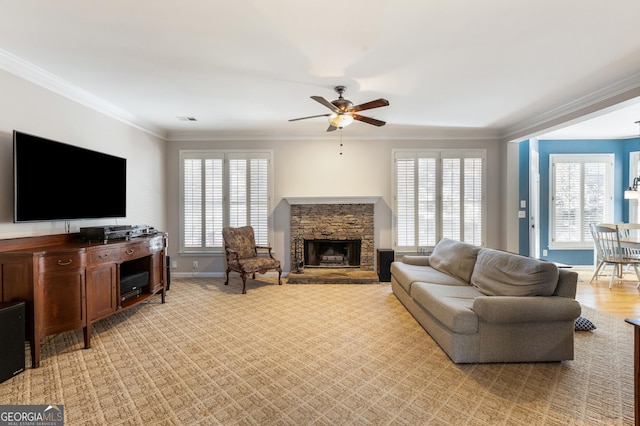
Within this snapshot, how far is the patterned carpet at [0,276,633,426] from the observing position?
6.13 ft

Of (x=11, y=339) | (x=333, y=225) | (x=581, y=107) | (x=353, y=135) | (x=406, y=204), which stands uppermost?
(x=353, y=135)

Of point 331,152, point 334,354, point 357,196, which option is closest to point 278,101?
Answer: point 331,152

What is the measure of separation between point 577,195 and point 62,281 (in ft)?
28.8

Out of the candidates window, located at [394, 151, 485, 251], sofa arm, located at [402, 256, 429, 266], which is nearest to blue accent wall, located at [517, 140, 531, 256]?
window, located at [394, 151, 485, 251]

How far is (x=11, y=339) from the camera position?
2221mm

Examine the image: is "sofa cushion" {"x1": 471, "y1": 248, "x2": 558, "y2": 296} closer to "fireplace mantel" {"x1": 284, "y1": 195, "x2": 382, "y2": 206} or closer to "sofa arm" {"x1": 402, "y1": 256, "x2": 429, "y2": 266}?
"sofa arm" {"x1": 402, "y1": 256, "x2": 429, "y2": 266}

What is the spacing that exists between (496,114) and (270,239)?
14.8 feet

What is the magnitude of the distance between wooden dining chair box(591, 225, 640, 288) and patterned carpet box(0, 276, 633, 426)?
217cm

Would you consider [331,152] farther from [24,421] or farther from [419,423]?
[24,421]

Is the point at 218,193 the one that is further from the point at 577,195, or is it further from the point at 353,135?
the point at 577,195

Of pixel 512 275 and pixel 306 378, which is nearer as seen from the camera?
pixel 306 378

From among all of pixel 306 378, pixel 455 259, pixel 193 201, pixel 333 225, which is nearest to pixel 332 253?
pixel 333 225

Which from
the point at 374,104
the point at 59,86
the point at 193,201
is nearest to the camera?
the point at 374,104

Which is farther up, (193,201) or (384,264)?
(193,201)
